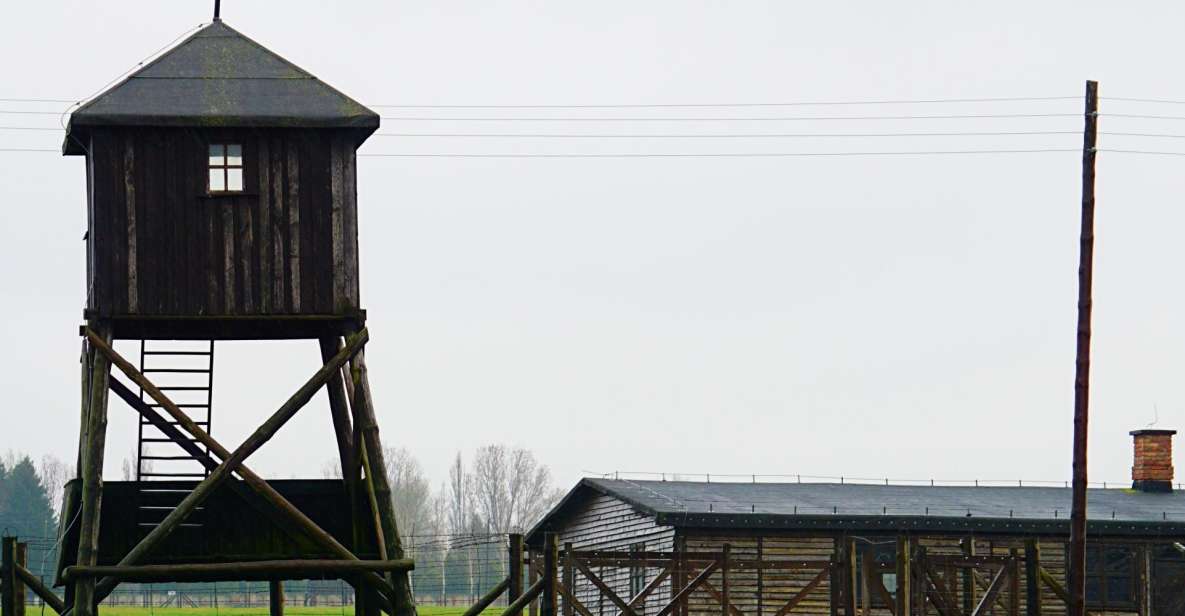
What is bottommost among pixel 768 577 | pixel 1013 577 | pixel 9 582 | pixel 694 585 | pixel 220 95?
pixel 768 577

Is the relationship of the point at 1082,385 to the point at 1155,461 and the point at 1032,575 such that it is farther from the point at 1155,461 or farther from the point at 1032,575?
the point at 1155,461

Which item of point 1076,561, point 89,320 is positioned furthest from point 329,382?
point 1076,561

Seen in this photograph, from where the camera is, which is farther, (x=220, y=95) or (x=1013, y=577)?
(x=1013, y=577)

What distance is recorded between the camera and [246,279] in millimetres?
23953

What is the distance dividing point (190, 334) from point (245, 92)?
→ 3.32m

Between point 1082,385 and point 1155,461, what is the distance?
61.6 ft

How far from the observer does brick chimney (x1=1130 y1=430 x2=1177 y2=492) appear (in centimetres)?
4356

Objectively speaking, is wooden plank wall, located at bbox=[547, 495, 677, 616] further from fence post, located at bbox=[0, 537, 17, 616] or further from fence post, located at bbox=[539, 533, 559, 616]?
fence post, located at bbox=[0, 537, 17, 616]

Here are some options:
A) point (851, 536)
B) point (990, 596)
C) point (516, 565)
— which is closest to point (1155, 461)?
point (851, 536)

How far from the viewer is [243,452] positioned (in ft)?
76.0

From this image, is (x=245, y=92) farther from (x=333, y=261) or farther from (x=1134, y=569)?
(x=1134, y=569)

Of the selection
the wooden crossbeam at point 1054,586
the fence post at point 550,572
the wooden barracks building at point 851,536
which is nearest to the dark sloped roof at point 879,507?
the wooden barracks building at point 851,536

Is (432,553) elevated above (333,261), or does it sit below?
below

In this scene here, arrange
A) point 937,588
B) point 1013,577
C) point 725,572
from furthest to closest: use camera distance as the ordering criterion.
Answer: point 725,572 < point 1013,577 < point 937,588
